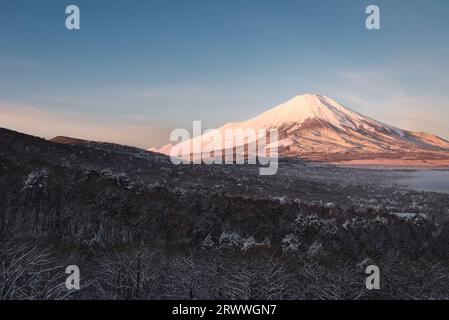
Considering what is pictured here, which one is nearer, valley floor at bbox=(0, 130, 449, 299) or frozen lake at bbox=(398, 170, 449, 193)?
valley floor at bbox=(0, 130, 449, 299)

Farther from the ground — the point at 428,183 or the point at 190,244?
the point at 190,244

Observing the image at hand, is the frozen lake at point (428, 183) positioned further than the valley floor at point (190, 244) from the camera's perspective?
Yes

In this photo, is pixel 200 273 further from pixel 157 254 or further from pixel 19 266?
pixel 19 266

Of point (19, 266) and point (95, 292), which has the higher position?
point (19, 266)

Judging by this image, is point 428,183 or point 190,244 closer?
point 190,244

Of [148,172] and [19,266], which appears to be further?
[148,172]
